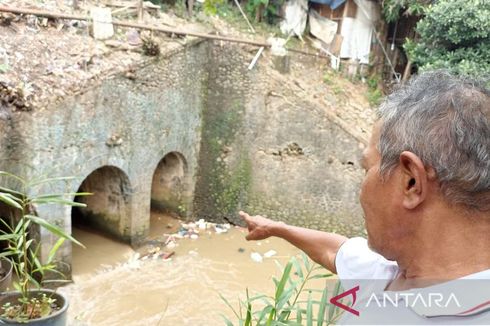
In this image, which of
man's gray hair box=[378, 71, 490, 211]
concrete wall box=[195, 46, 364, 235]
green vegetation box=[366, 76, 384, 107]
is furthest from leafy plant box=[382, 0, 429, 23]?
man's gray hair box=[378, 71, 490, 211]

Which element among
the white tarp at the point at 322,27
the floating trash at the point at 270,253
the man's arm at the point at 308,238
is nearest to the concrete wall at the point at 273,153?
the floating trash at the point at 270,253

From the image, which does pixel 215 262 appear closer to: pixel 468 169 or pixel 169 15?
pixel 169 15

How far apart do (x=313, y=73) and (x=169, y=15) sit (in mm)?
2857

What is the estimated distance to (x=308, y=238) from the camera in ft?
5.39

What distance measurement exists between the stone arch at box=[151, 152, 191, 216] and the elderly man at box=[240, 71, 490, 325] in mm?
7264

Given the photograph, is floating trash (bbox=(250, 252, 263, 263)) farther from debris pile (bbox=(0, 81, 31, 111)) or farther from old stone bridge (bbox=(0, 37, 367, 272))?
debris pile (bbox=(0, 81, 31, 111))

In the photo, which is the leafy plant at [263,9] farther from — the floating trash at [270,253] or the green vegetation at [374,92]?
the floating trash at [270,253]

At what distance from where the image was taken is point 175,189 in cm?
A: 851

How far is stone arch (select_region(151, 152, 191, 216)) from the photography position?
27.2 ft

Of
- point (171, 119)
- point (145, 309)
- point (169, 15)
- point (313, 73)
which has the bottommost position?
point (145, 309)

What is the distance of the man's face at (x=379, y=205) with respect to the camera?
97 cm

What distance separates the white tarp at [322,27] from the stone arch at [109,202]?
16.8 feet

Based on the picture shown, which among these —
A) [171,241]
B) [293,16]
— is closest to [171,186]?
[171,241]

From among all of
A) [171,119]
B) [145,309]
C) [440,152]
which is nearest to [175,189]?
[171,119]
